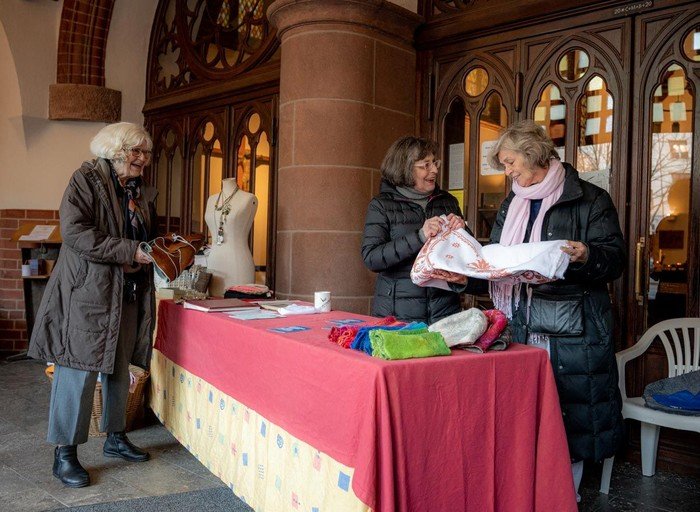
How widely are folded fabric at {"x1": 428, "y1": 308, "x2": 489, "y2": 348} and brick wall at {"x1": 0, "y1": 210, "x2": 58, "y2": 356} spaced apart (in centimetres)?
572

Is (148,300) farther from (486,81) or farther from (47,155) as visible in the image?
(47,155)

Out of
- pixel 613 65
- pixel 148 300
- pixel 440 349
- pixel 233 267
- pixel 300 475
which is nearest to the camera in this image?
pixel 440 349

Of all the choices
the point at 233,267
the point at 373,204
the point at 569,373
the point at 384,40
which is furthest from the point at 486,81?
the point at 569,373

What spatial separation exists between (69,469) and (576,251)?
8.06ft

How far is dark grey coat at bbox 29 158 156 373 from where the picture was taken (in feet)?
9.84

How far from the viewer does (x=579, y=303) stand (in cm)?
252

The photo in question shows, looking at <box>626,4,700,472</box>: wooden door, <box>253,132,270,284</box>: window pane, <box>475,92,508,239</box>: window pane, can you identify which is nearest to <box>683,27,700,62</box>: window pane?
<box>626,4,700,472</box>: wooden door

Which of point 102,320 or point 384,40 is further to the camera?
point 384,40

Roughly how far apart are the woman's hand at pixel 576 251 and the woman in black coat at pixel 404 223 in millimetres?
690

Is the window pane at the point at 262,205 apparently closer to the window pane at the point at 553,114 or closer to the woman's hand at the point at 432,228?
the window pane at the point at 553,114

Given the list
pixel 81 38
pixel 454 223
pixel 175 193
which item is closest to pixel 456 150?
pixel 454 223

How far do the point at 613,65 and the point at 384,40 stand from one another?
1473mm

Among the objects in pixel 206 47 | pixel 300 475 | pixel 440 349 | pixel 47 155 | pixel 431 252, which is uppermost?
pixel 206 47

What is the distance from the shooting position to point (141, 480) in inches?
125
